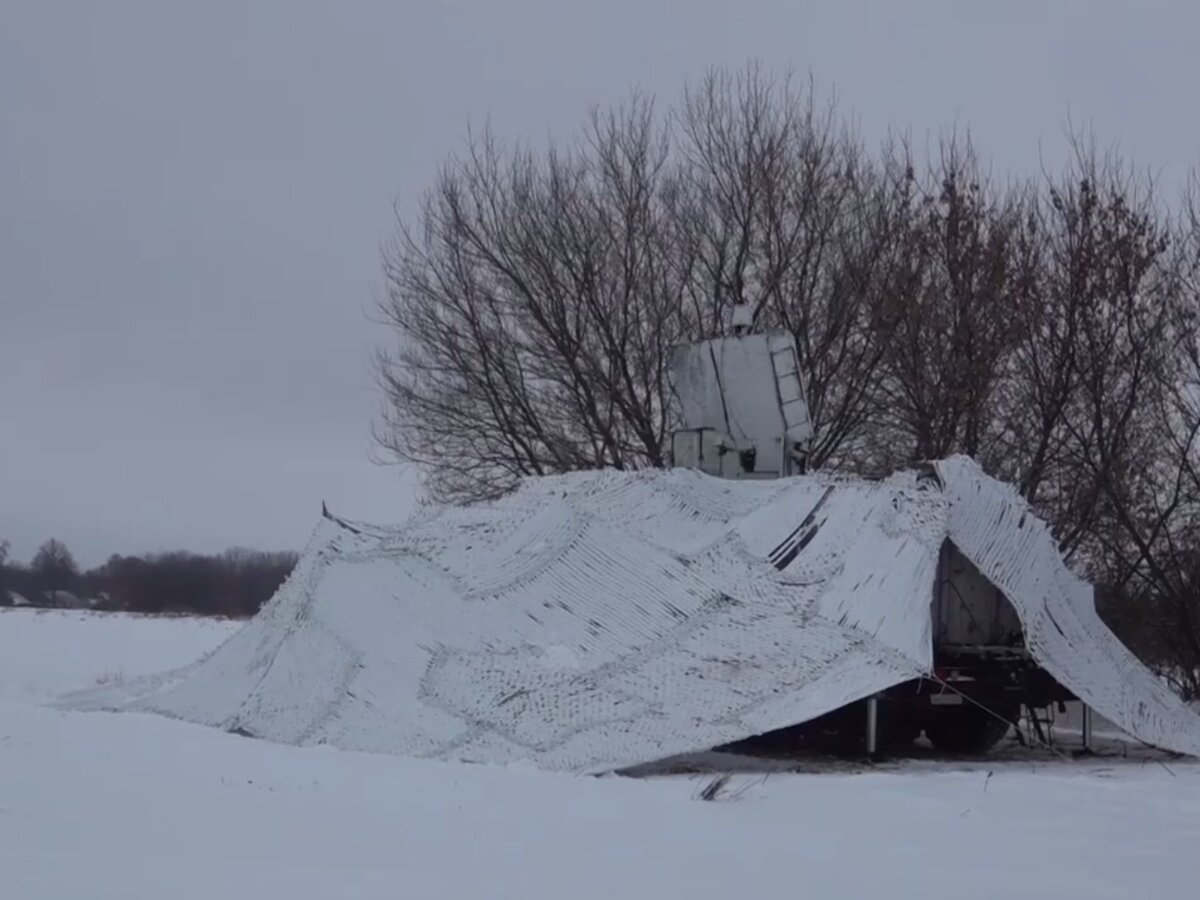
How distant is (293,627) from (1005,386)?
31.7 ft

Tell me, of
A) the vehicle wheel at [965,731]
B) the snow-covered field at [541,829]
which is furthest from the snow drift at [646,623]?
the vehicle wheel at [965,731]

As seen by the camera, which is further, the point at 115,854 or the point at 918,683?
the point at 918,683

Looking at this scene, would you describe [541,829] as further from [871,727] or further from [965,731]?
[965,731]

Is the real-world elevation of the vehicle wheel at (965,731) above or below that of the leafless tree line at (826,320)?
below

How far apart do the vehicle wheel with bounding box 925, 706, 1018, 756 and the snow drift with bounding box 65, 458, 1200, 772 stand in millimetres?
1213

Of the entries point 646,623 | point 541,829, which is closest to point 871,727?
point 646,623

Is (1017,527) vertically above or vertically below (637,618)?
above

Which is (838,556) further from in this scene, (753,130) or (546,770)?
(753,130)

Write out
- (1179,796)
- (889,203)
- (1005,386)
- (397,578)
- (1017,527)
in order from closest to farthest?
(1179,796) < (1017,527) < (397,578) < (1005,386) < (889,203)

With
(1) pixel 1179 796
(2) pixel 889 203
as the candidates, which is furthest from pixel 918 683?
(2) pixel 889 203

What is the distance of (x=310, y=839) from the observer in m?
7.24

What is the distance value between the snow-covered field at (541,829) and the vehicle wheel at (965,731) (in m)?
1.18

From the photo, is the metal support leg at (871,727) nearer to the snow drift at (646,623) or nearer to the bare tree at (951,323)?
the snow drift at (646,623)

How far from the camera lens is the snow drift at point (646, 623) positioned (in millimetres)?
10586
